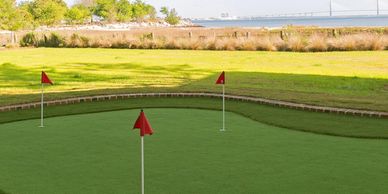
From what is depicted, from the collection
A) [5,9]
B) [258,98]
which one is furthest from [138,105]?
[5,9]

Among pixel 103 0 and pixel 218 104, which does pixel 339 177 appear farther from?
pixel 103 0

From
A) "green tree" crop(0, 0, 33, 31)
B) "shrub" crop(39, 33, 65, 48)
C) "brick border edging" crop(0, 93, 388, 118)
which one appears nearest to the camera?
"brick border edging" crop(0, 93, 388, 118)

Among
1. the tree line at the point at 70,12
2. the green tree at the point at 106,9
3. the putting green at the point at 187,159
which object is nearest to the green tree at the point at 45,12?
the tree line at the point at 70,12

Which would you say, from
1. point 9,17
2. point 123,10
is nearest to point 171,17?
point 123,10

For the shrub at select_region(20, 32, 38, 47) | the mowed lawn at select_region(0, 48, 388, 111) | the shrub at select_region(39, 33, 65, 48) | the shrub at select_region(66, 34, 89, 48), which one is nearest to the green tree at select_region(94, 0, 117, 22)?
the shrub at select_region(20, 32, 38, 47)

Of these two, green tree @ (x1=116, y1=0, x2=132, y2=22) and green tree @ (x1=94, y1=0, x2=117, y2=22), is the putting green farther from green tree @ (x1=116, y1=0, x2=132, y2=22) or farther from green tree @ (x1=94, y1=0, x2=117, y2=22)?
green tree @ (x1=116, y1=0, x2=132, y2=22)

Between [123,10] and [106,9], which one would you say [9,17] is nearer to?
[106,9]

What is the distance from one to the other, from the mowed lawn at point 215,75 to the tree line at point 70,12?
16.2m

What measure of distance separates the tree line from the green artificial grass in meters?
30.7

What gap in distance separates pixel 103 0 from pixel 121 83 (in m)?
82.0

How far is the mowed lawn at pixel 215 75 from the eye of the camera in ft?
38.5

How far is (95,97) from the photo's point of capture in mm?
A: 10656

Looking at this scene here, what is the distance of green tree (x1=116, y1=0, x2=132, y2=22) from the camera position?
3853 inches

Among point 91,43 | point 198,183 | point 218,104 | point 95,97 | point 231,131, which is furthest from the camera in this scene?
point 91,43
